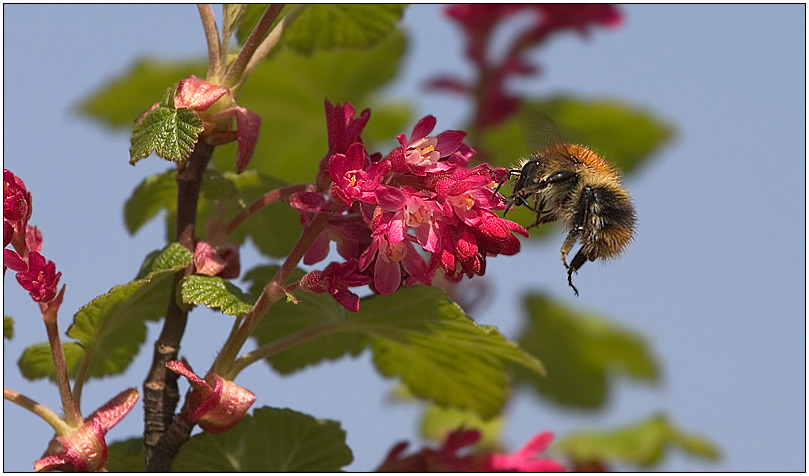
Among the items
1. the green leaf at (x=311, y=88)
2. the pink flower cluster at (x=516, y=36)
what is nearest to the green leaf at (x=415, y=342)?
the green leaf at (x=311, y=88)

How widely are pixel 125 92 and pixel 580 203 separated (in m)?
2.05

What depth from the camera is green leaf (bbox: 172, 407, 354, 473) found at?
161 cm

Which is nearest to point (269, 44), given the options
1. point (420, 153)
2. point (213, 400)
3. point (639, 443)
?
point (420, 153)

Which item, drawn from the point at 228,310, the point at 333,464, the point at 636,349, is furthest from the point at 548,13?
the point at 228,310

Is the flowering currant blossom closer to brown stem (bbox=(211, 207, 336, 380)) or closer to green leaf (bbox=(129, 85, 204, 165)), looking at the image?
brown stem (bbox=(211, 207, 336, 380))

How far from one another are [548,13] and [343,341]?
184 cm

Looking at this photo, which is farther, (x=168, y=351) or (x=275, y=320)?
(x=275, y=320)

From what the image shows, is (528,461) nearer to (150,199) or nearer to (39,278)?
(150,199)

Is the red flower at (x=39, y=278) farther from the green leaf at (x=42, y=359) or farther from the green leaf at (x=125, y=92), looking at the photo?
the green leaf at (x=125, y=92)

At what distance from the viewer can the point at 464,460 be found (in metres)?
1.85

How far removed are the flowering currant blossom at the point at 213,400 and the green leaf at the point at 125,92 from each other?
70.1 inches

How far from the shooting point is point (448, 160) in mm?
1401

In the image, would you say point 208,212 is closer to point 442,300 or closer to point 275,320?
point 275,320

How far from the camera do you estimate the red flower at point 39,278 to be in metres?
1.36
